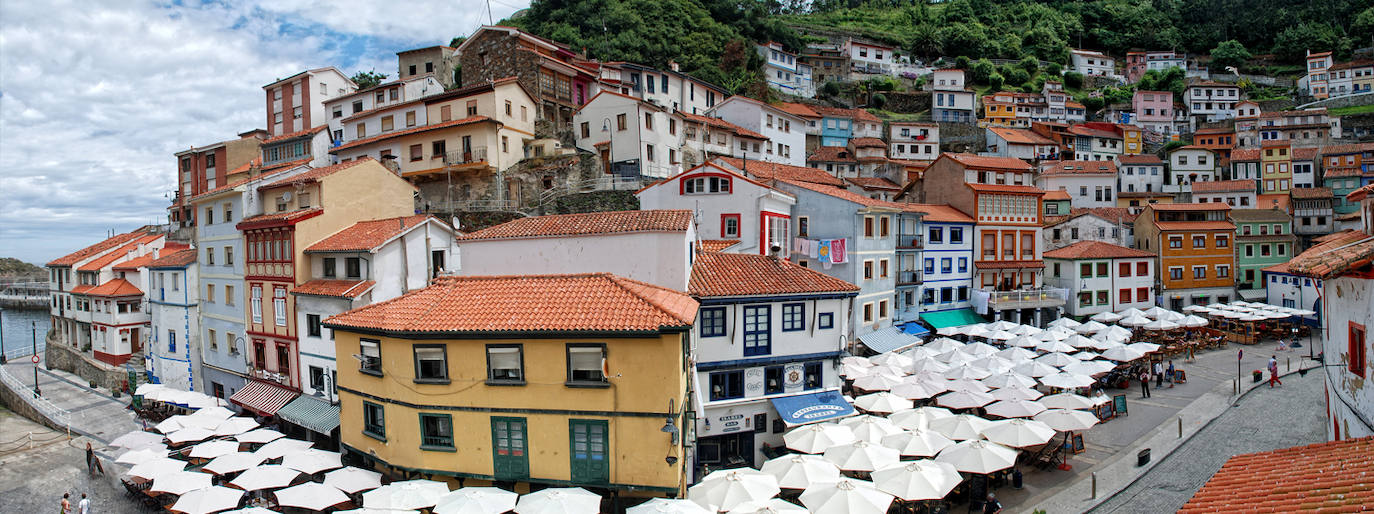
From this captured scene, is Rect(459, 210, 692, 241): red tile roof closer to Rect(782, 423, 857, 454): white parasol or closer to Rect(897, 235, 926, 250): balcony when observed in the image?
Rect(782, 423, 857, 454): white parasol

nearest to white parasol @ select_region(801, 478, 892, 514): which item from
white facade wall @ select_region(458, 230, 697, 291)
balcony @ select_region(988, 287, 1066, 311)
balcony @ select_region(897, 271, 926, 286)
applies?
white facade wall @ select_region(458, 230, 697, 291)

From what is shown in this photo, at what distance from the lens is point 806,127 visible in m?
71.7

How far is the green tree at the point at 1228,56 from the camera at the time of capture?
10312 cm

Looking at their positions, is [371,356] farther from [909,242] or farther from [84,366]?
[84,366]

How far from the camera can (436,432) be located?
15867mm

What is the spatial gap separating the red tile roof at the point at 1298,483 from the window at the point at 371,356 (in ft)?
51.6

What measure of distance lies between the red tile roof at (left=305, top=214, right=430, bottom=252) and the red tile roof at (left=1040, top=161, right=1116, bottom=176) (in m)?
57.9

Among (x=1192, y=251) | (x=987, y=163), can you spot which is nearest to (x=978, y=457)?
(x=987, y=163)

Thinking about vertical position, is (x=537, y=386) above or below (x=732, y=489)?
above

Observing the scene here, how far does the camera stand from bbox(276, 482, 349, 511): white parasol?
1590cm

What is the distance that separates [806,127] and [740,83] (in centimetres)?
910

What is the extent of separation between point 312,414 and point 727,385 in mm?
14824

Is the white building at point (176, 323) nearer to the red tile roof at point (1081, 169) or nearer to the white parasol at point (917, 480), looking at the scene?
the white parasol at point (917, 480)

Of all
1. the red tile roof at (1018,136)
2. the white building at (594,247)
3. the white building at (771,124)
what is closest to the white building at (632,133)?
the white building at (771,124)
